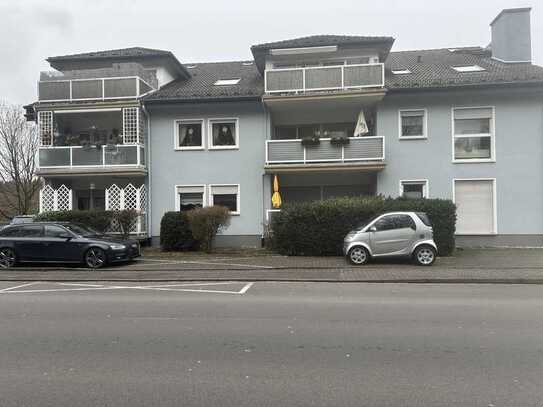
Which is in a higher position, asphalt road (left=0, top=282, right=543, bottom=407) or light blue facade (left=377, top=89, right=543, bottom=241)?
light blue facade (left=377, top=89, right=543, bottom=241)

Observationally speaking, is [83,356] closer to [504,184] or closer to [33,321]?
[33,321]

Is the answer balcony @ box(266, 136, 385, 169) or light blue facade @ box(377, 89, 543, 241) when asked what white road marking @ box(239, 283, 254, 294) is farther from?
light blue facade @ box(377, 89, 543, 241)

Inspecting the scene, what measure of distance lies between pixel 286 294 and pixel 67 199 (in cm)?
1397

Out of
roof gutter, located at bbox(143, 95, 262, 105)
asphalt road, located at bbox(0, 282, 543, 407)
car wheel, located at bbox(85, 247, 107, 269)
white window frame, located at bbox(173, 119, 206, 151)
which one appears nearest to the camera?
asphalt road, located at bbox(0, 282, 543, 407)

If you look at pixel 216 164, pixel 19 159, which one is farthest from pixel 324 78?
pixel 19 159

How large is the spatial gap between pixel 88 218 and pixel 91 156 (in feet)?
9.70

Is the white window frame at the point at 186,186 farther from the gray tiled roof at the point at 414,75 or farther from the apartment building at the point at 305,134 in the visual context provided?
the gray tiled roof at the point at 414,75

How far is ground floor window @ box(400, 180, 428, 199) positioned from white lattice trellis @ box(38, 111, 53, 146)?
15.1 meters

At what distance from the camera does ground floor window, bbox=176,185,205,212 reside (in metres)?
20.1

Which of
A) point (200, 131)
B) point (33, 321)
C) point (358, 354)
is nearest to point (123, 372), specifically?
point (358, 354)

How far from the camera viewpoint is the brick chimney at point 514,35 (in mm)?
20562

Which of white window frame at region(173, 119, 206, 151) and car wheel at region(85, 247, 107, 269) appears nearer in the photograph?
car wheel at region(85, 247, 107, 269)

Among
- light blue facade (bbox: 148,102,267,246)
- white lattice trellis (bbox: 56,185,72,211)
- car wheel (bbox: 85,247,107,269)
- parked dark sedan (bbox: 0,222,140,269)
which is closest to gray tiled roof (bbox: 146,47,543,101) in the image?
light blue facade (bbox: 148,102,267,246)

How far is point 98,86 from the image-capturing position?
65.3ft
